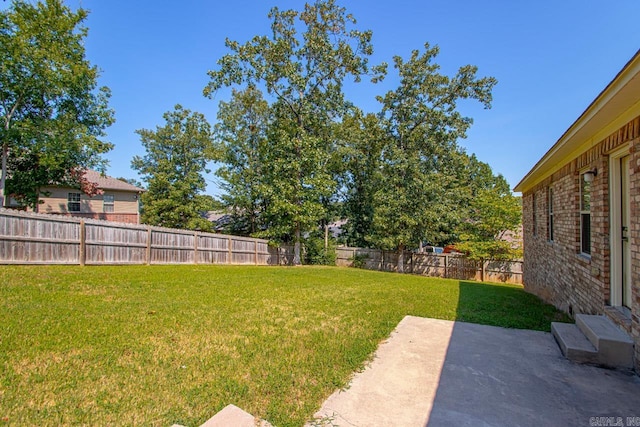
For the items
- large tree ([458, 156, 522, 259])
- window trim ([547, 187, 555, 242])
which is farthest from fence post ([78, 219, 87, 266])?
large tree ([458, 156, 522, 259])

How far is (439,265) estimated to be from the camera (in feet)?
59.4

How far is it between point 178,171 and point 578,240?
22.8 metres

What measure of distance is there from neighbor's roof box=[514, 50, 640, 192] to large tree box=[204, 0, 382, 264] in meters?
12.6

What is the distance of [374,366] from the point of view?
345cm

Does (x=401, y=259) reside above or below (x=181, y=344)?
below

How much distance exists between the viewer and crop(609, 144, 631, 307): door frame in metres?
4.14

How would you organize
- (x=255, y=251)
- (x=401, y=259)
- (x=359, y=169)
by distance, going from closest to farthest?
(x=255, y=251), (x=401, y=259), (x=359, y=169)

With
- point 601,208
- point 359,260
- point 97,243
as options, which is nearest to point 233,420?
point 601,208

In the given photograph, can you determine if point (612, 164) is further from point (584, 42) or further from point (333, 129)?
point (333, 129)

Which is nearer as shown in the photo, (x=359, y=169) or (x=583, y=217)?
(x=583, y=217)

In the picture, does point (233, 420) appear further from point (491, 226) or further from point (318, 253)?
point (491, 226)

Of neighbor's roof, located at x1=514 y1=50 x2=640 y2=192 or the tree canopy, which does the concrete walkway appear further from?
the tree canopy

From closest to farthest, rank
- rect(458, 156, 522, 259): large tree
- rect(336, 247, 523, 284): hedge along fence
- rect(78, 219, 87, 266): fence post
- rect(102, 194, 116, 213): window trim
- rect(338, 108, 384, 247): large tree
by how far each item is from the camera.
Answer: rect(78, 219, 87, 266): fence post, rect(336, 247, 523, 284): hedge along fence, rect(458, 156, 522, 259): large tree, rect(102, 194, 116, 213): window trim, rect(338, 108, 384, 247): large tree

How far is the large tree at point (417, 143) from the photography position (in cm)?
1780
